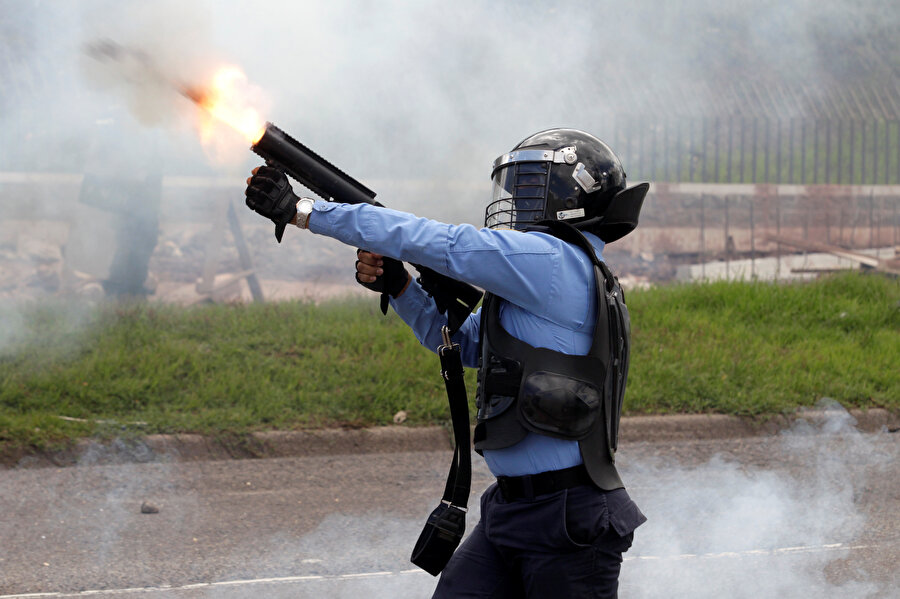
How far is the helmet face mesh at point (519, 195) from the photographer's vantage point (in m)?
2.42

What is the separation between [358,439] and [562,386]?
3454 millimetres

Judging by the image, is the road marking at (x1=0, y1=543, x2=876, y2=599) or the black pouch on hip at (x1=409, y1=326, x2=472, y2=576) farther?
the road marking at (x1=0, y1=543, x2=876, y2=599)

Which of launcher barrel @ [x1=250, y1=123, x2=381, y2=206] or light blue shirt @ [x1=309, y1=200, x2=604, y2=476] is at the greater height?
launcher barrel @ [x1=250, y1=123, x2=381, y2=206]

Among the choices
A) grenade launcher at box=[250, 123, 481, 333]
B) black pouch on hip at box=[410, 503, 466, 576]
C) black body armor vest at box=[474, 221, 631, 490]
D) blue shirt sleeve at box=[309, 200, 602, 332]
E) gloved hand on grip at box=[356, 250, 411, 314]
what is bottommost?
black pouch on hip at box=[410, 503, 466, 576]

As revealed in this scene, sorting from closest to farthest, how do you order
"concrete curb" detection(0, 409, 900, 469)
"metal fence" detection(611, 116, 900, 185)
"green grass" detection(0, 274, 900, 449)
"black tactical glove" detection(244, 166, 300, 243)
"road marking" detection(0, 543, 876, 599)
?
"black tactical glove" detection(244, 166, 300, 243) < "road marking" detection(0, 543, 876, 599) < "concrete curb" detection(0, 409, 900, 469) < "green grass" detection(0, 274, 900, 449) < "metal fence" detection(611, 116, 900, 185)

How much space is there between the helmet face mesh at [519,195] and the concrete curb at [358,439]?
316cm

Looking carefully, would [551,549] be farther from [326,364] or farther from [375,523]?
[326,364]

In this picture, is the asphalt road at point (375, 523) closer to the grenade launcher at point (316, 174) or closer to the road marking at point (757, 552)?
the road marking at point (757, 552)

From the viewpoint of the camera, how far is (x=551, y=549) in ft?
7.16

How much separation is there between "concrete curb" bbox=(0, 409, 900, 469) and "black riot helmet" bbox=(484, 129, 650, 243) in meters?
3.18

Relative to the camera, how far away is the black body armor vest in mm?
2182

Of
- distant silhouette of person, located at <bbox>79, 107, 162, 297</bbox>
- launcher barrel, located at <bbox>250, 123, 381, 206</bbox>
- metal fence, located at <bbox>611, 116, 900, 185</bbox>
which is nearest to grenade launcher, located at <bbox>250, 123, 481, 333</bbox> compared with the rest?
launcher barrel, located at <bbox>250, 123, 381, 206</bbox>

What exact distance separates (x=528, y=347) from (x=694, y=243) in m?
7.37

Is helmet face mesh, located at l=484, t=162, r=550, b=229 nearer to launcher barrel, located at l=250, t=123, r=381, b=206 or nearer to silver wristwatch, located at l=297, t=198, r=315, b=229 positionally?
launcher barrel, located at l=250, t=123, r=381, b=206
